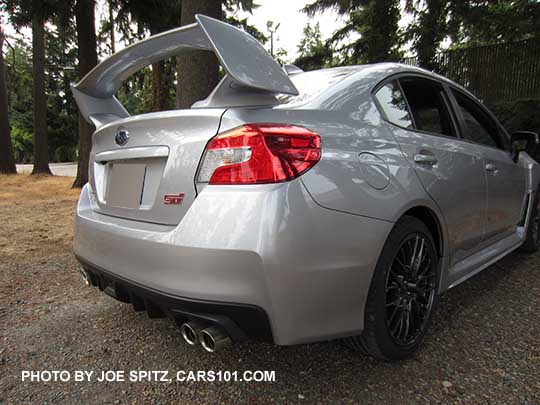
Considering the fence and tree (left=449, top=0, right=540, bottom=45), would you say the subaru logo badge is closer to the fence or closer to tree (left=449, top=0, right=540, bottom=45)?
the fence

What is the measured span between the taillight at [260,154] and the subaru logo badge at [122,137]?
1.95ft

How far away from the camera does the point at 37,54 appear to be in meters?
13.7

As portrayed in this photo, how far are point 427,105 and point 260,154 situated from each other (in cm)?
147

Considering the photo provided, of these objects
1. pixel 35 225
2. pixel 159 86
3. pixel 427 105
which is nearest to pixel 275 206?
pixel 427 105

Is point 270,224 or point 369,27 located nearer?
point 270,224

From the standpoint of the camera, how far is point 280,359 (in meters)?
1.94

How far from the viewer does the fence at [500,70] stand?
7.65 m

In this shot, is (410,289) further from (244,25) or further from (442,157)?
(244,25)

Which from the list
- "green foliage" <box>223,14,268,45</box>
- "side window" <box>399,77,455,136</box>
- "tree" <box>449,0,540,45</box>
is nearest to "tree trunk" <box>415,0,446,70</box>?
"tree" <box>449,0,540,45</box>

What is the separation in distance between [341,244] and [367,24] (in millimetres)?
12619

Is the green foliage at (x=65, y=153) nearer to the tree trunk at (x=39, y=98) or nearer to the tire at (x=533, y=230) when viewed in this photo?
the tree trunk at (x=39, y=98)

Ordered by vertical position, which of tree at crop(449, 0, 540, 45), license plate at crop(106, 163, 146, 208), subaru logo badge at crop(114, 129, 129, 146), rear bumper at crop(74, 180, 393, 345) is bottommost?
rear bumper at crop(74, 180, 393, 345)

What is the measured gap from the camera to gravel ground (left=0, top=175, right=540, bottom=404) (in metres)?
1.67

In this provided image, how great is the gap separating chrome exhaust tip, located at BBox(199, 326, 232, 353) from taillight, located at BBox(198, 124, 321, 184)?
1.85ft
